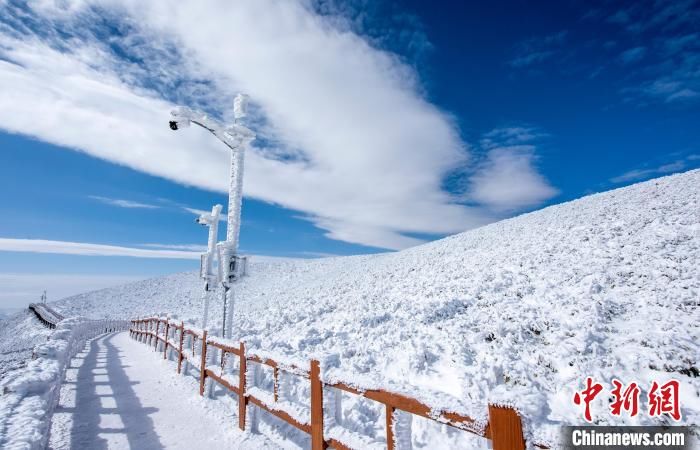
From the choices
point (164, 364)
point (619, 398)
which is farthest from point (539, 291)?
A: point (164, 364)

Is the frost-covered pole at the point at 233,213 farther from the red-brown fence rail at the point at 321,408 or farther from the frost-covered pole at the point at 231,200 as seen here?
the red-brown fence rail at the point at 321,408

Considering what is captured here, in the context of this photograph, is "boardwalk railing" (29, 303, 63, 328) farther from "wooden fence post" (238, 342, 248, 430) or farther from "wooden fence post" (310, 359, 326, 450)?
"wooden fence post" (310, 359, 326, 450)

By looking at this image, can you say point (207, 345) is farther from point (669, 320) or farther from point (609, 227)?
point (609, 227)

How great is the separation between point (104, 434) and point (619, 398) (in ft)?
27.9

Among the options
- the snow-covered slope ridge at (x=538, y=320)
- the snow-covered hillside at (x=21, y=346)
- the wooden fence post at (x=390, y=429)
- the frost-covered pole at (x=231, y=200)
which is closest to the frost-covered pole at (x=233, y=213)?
the frost-covered pole at (x=231, y=200)

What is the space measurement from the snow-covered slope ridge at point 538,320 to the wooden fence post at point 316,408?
0.31 meters

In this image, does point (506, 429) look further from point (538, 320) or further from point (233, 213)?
point (538, 320)

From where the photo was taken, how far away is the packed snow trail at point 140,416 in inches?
204

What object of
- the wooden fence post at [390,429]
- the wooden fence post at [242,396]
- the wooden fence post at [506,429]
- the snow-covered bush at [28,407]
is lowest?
the wooden fence post at [242,396]

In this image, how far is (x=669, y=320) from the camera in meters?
7.68

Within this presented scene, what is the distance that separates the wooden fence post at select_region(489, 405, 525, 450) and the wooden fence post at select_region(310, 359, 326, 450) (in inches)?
90.5

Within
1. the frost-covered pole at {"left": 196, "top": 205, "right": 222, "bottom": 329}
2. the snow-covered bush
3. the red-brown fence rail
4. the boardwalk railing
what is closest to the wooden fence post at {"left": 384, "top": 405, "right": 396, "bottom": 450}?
the red-brown fence rail

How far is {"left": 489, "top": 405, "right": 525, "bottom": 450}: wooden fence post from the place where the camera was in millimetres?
2029

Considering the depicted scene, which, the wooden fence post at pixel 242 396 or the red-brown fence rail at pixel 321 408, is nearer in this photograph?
the red-brown fence rail at pixel 321 408
